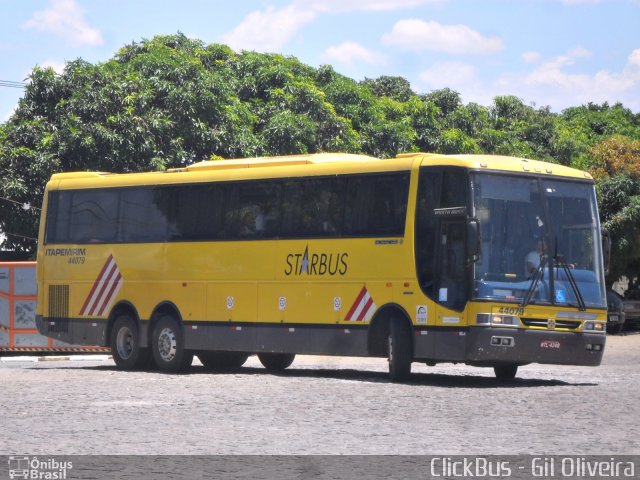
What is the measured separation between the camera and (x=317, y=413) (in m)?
14.9

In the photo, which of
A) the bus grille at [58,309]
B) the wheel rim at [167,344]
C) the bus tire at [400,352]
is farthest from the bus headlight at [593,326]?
the bus grille at [58,309]

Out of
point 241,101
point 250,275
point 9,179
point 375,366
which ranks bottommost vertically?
point 375,366

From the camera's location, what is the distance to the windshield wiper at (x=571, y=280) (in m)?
20.0

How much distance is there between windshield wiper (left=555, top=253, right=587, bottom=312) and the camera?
1998 centimetres

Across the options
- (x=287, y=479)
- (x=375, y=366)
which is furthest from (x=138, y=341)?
(x=287, y=479)

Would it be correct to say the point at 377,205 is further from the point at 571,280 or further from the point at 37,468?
the point at 37,468

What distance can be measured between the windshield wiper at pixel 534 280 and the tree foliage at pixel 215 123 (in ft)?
63.8

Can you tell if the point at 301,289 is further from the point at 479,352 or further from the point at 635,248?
the point at 635,248

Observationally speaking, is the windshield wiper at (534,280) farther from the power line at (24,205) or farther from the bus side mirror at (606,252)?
the power line at (24,205)

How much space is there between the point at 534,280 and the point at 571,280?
743 millimetres

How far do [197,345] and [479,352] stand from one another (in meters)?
6.37

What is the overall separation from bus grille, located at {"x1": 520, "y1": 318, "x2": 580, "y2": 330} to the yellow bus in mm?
30

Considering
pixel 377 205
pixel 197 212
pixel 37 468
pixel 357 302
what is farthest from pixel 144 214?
pixel 37 468

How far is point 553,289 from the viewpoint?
19812 mm
